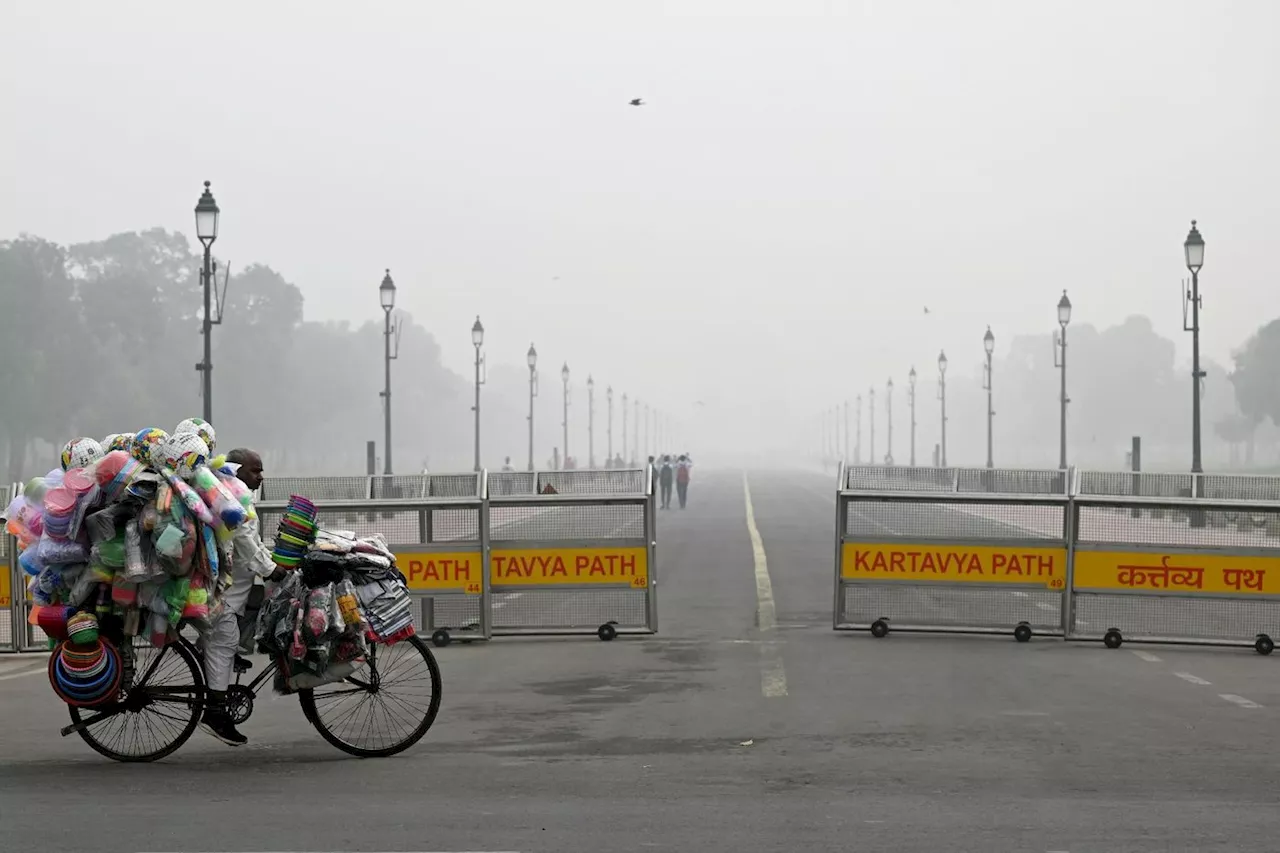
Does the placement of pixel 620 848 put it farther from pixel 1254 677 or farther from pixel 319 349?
pixel 319 349

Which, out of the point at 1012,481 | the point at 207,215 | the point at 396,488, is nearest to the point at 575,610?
the point at 396,488

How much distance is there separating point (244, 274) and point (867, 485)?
A: 106m

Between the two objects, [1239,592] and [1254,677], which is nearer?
[1254,677]

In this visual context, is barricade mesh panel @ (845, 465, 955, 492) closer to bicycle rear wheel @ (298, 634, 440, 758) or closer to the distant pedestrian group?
bicycle rear wheel @ (298, 634, 440, 758)

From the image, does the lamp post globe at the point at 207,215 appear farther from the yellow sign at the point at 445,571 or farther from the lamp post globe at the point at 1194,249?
the lamp post globe at the point at 1194,249

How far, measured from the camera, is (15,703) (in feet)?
38.9

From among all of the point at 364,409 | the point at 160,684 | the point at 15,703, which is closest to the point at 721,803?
the point at 160,684

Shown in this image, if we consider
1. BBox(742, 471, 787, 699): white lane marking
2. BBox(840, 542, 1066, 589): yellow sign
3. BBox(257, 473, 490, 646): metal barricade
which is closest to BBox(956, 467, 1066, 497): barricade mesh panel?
BBox(840, 542, 1066, 589): yellow sign

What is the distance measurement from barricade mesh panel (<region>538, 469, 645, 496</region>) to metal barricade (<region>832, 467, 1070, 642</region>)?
189cm

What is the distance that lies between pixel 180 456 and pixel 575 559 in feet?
23.3

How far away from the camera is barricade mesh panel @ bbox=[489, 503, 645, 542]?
613 inches

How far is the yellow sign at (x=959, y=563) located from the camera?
1541 centimetres

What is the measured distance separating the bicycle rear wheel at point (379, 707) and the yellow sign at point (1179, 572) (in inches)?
309

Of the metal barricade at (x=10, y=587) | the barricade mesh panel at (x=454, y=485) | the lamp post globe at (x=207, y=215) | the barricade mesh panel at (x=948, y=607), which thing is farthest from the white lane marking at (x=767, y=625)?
the lamp post globe at (x=207, y=215)
